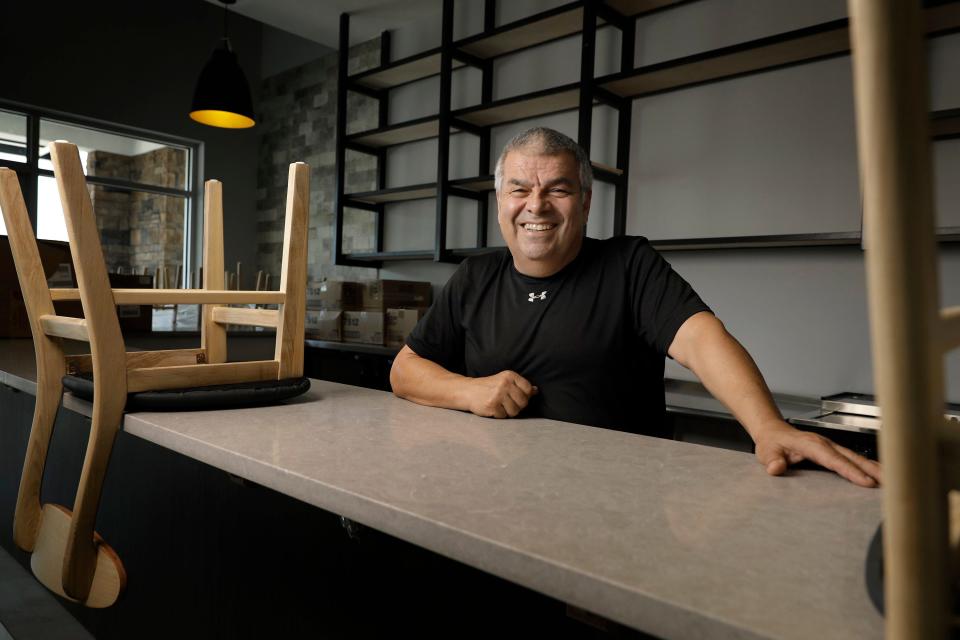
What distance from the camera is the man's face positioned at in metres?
1.66

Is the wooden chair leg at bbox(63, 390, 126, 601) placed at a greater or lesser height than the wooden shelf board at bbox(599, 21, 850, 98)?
lesser

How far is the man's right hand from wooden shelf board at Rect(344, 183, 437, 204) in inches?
110

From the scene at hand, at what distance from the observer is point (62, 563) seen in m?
1.11

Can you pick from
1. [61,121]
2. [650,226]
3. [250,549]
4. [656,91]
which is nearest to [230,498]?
[250,549]

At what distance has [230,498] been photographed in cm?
139

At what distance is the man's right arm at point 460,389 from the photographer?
1.16m

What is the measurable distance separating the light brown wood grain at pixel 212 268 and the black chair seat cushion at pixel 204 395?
31 cm

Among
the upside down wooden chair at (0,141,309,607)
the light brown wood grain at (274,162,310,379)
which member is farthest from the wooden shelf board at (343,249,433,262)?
the light brown wood grain at (274,162,310,379)

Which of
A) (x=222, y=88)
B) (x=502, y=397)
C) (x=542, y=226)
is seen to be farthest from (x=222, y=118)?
(x=502, y=397)

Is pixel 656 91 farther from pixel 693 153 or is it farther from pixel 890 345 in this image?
pixel 890 345

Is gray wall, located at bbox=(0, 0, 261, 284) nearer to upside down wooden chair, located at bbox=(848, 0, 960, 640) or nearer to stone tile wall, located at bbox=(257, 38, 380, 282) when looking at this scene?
stone tile wall, located at bbox=(257, 38, 380, 282)

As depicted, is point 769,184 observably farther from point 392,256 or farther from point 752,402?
point 392,256

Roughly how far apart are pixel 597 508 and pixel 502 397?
52cm

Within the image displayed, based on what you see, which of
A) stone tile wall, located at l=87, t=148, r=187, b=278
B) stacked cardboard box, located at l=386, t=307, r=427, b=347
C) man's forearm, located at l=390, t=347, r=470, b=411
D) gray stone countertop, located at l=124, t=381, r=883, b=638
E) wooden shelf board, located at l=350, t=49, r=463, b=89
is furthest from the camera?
stone tile wall, located at l=87, t=148, r=187, b=278
